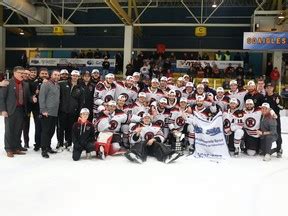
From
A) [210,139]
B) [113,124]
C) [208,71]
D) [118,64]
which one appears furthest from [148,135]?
[118,64]

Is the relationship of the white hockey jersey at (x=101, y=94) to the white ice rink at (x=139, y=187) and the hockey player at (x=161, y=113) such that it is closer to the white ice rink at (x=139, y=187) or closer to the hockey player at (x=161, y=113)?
the hockey player at (x=161, y=113)

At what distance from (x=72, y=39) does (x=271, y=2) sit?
10.3 metres

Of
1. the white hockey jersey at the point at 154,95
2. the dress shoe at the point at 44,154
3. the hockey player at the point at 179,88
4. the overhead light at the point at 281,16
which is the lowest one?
the dress shoe at the point at 44,154

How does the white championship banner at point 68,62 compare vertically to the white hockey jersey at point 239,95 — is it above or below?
above

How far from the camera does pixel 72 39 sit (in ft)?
62.3

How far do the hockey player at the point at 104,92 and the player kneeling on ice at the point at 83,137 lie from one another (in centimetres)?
83

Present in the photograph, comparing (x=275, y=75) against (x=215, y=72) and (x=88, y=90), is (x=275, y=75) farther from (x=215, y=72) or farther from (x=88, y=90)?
(x=88, y=90)

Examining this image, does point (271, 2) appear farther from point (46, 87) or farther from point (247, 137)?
point (46, 87)

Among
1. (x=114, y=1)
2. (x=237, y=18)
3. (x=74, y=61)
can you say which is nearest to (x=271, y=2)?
(x=237, y=18)

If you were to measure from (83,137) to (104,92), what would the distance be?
1.26 meters

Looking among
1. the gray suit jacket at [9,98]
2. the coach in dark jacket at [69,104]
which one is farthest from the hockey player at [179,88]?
the gray suit jacket at [9,98]

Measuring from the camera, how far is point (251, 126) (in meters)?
5.61

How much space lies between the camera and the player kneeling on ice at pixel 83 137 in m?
4.98

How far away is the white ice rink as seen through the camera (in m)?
3.06
